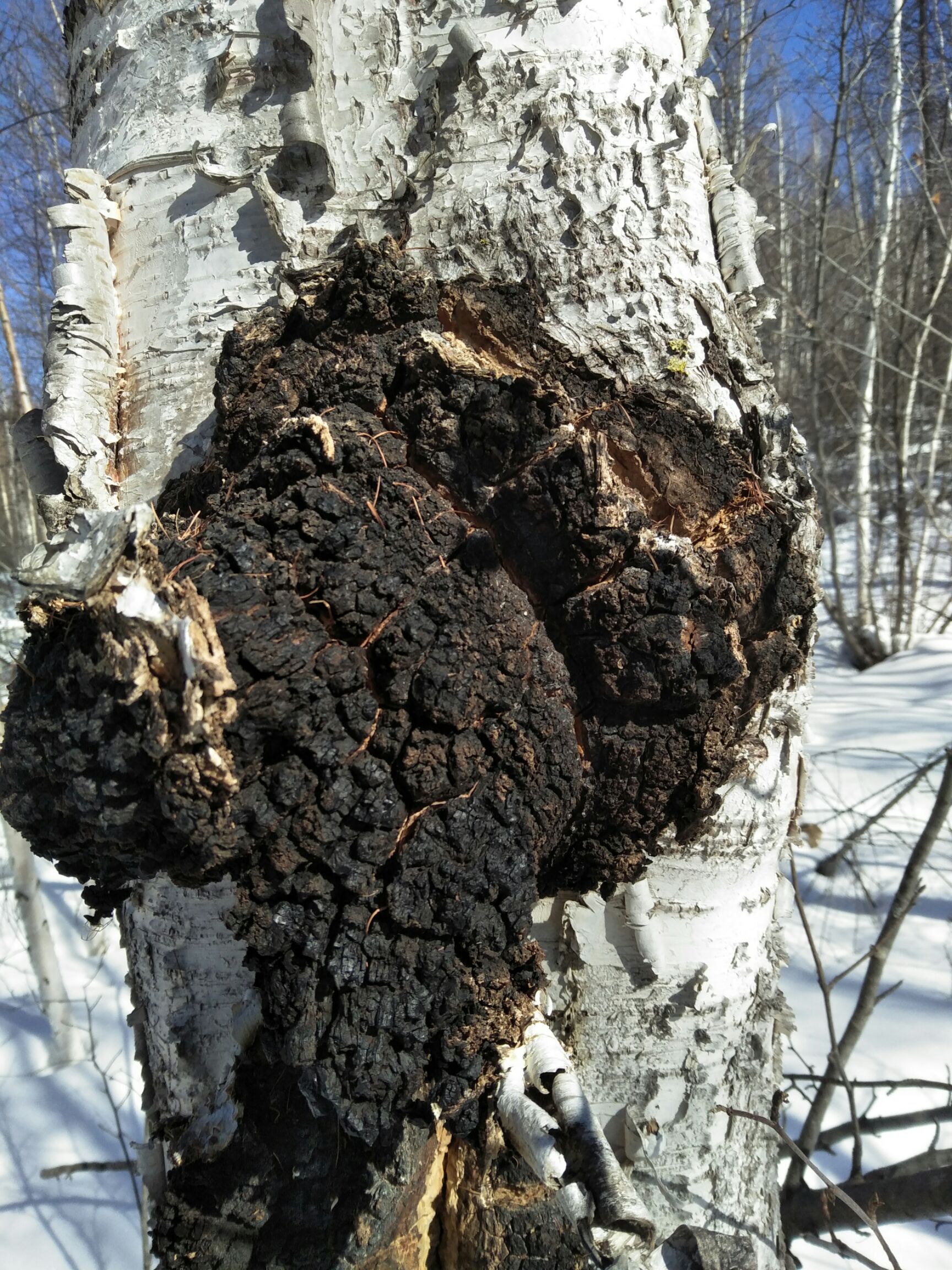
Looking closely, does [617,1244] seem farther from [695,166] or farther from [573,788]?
[695,166]

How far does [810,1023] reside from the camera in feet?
13.2

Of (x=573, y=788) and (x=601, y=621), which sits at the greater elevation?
(x=601, y=621)

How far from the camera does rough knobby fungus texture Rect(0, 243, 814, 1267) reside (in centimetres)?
78

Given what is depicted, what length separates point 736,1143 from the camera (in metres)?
1.15

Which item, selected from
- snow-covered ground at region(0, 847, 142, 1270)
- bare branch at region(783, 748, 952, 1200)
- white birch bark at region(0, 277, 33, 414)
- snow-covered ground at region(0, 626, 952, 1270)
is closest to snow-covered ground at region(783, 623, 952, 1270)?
snow-covered ground at region(0, 626, 952, 1270)

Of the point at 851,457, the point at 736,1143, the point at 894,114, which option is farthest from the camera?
the point at 851,457

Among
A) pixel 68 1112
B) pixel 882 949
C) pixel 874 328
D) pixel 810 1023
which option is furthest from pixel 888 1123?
pixel 874 328

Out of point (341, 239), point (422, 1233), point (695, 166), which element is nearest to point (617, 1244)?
point (422, 1233)

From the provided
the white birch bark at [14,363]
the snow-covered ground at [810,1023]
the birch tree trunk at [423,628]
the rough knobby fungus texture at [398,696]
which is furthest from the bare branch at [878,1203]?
the white birch bark at [14,363]

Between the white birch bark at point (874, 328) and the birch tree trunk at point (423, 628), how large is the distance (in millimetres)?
5286

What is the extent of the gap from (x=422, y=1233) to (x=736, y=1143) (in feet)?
1.57

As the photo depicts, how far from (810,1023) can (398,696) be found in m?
4.06

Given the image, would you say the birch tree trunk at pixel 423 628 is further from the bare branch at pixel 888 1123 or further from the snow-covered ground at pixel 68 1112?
the snow-covered ground at pixel 68 1112

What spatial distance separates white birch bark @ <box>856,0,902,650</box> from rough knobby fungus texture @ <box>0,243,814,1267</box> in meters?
5.44
